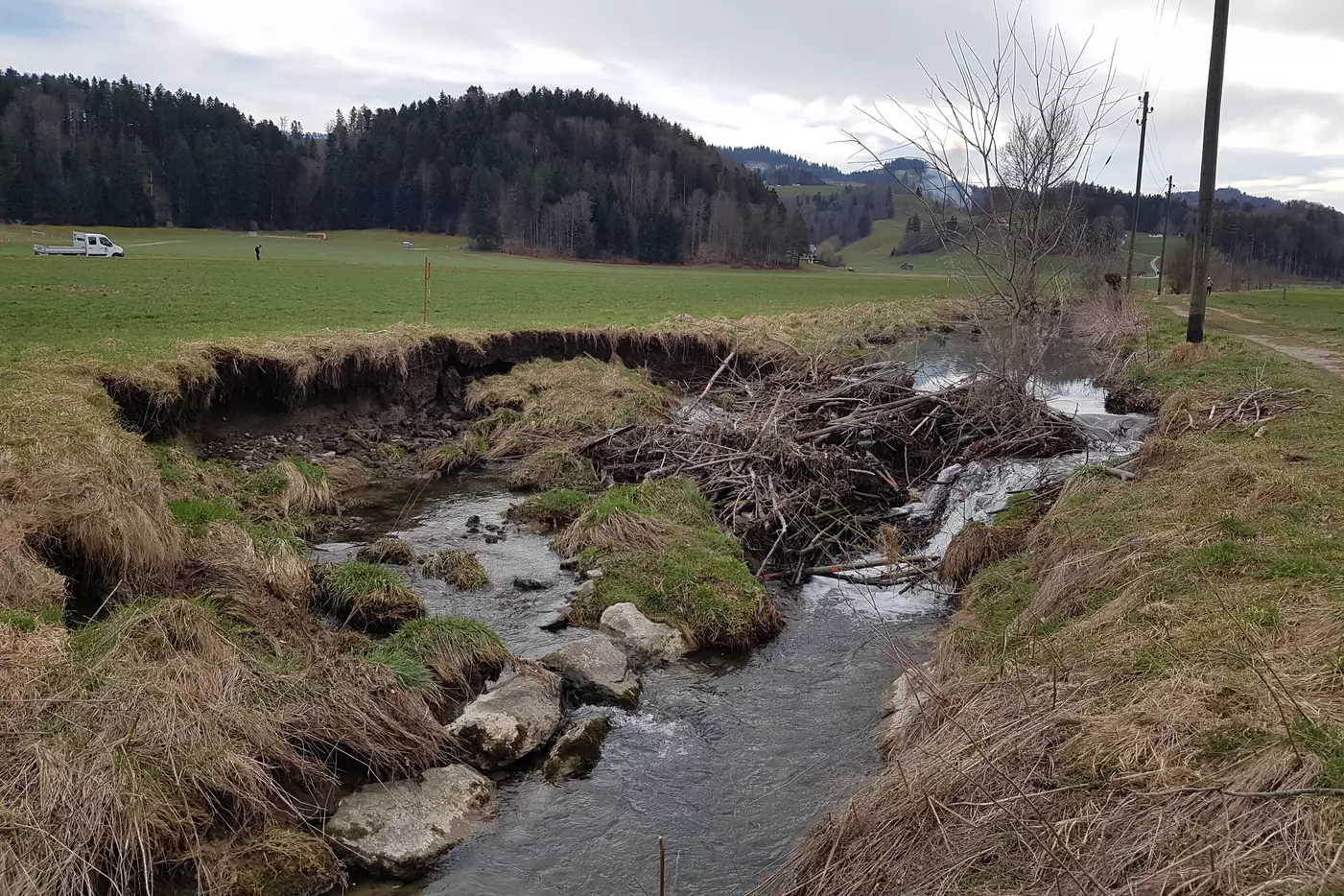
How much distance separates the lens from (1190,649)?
529 centimetres

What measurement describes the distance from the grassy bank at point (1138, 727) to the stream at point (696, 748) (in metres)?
0.62

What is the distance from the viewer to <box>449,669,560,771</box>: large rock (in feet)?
21.3

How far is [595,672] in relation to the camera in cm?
763

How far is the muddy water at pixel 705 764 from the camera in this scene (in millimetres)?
5445

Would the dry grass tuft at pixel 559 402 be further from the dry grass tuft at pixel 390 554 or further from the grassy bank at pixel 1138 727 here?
the grassy bank at pixel 1138 727

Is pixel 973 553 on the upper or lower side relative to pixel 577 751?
upper

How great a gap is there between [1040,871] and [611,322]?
23.4 meters

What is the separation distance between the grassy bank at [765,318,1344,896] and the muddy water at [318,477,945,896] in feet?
Result: 2.10

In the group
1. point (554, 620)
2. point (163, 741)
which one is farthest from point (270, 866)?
point (554, 620)

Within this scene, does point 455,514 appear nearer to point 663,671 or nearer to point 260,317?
point 663,671

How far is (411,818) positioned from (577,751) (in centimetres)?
133

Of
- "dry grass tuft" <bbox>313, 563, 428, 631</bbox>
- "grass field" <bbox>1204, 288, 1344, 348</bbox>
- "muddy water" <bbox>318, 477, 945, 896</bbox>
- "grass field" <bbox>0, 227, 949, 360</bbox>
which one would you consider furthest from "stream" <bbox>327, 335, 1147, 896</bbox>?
"grass field" <bbox>1204, 288, 1344, 348</bbox>

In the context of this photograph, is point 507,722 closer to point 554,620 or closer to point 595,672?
point 595,672

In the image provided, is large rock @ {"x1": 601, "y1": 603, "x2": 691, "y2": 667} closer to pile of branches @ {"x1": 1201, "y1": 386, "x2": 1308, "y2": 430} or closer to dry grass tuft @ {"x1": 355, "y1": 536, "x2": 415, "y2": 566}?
dry grass tuft @ {"x1": 355, "y1": 536, "x2": 415, "y2": 566}
